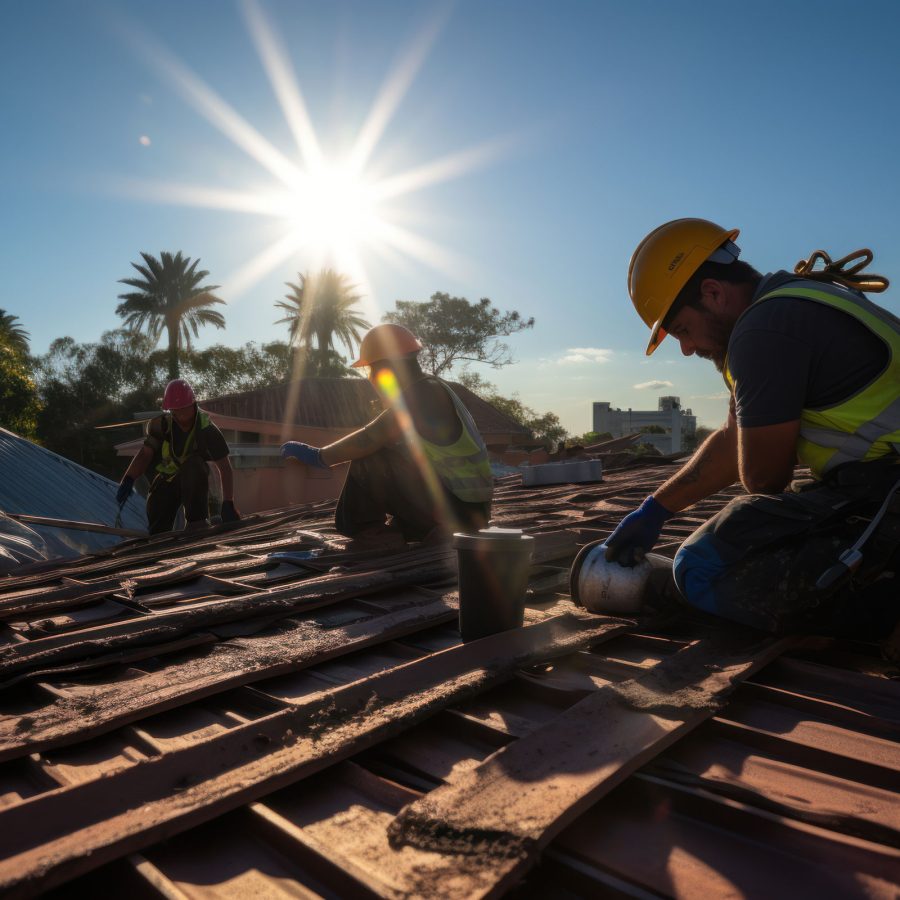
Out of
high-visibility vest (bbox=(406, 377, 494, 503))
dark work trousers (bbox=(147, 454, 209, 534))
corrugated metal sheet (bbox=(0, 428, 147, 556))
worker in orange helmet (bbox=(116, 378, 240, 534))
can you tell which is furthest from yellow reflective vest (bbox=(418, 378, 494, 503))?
corrugated metal sheet (bbox=(0, 428, 147, 556))

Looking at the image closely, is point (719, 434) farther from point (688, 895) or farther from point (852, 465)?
point (688, 895)

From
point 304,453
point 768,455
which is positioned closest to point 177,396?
point 304,453

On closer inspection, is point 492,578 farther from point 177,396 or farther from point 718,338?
point 177,396

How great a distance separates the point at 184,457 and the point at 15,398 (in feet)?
81.5

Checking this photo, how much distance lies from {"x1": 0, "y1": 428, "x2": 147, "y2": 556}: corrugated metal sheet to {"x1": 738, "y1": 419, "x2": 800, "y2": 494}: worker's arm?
31.8ft

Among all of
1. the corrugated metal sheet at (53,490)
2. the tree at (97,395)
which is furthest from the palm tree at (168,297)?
the corrugated metal sheet at (53,490)

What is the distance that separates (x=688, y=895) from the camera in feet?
3.71

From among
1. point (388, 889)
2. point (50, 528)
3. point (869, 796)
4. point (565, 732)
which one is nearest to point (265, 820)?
point (388, 889)

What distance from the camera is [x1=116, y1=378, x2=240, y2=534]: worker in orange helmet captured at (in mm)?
6934

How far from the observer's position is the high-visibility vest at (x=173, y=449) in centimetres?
699

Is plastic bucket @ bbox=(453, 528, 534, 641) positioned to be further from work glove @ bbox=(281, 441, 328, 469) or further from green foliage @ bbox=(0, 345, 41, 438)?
green foliage @ bbox=(0, 345, 41, 438)

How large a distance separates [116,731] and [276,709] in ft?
1.33

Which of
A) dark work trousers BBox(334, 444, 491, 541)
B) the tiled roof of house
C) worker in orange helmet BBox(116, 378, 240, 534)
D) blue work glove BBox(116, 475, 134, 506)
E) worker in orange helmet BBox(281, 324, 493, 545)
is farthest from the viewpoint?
blue work glove BBox(116, 475, 134, 506)

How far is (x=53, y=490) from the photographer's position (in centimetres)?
1271
